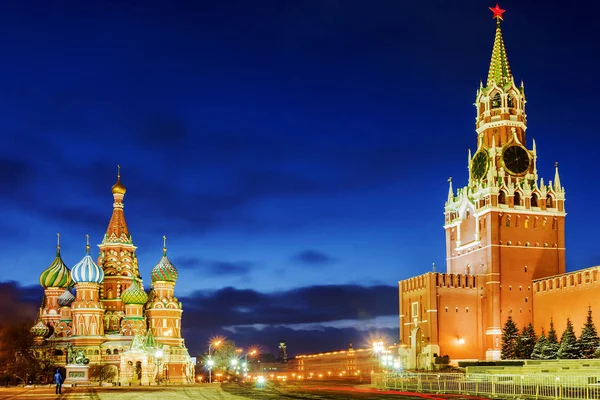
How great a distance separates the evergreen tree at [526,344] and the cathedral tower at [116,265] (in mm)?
48060

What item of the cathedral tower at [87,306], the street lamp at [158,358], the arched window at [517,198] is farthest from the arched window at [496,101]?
the cathedral tower at [87,306]

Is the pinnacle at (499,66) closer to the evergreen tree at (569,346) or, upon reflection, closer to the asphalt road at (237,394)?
the evergreen tree at (569,346)

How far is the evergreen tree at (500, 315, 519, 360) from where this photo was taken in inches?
2963

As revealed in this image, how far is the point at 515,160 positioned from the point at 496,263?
484 inches

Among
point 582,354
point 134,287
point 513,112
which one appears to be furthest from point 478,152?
point 134,287

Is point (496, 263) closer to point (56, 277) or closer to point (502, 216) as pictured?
point (502, 216)

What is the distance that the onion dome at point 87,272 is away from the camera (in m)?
95.1

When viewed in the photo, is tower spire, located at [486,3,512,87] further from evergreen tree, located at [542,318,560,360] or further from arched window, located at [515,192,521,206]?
evergreen tree, located at [542,318,560,360]

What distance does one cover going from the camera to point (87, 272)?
95.4 metres

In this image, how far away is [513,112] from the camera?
88.3m

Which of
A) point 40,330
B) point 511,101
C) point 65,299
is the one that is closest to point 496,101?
point 511,101

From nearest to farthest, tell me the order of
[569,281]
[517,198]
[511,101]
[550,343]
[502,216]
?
[550,343] → [569,281] → [502,216] → [517,198] → [511,101]

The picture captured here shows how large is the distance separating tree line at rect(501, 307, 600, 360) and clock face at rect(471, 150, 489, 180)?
16226 mm

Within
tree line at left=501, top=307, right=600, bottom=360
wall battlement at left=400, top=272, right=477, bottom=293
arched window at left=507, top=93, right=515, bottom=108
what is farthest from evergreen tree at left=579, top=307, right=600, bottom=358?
arched window at left=507, top=93, right=515, bottom=108
